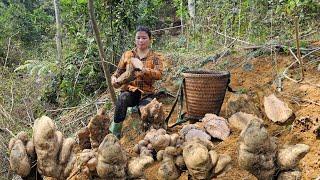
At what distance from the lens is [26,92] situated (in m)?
6.45

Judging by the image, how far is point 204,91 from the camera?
4.26 m

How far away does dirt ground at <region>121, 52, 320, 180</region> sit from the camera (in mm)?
3098

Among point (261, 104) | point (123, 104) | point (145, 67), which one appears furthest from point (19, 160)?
point (261, 104)

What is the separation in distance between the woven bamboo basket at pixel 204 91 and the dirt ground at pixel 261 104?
0.24 meters

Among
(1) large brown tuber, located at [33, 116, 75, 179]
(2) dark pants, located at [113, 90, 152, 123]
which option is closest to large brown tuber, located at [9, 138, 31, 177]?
(1) large brown tuber, located at [33, 116, 75, 179]

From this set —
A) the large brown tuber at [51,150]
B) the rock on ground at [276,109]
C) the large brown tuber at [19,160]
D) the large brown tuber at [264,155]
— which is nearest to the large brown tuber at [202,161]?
the large brown tuber at [264,155]

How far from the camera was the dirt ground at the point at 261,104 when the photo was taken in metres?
3.10

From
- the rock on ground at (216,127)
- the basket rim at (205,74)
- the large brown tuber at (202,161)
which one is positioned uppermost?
the large brown tuber at (202,161)

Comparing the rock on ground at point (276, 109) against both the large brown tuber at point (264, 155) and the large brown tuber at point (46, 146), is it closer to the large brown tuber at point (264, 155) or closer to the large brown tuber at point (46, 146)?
the large brown tuber at point (264, 155)

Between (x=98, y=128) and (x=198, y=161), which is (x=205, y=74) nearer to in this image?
(x=98, y=128)

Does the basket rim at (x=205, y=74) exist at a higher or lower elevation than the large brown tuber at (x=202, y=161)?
lower

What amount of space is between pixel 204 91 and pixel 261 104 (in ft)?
2.09

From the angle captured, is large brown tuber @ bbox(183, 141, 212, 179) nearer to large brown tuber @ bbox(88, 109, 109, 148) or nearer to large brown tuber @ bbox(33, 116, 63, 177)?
large brown tuber @ bbox(33, 116, 63, 177)

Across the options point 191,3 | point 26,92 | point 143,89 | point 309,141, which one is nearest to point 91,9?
point 143,89
